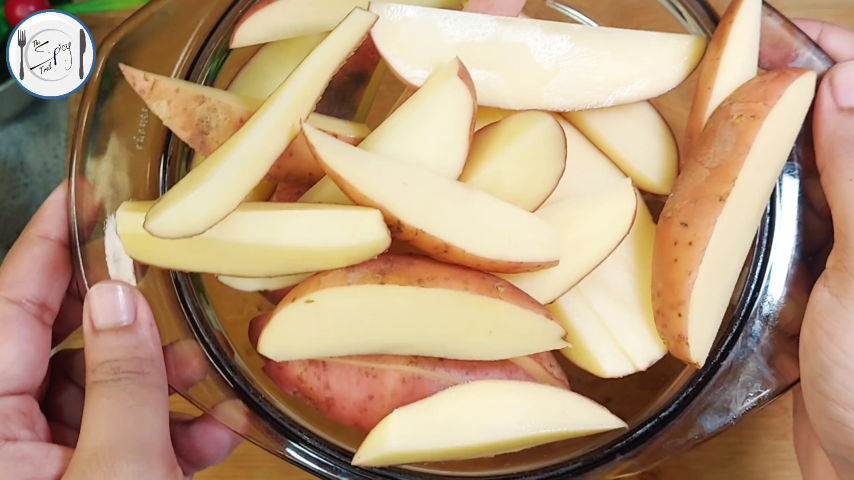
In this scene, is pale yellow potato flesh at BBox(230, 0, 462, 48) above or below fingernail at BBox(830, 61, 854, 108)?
above

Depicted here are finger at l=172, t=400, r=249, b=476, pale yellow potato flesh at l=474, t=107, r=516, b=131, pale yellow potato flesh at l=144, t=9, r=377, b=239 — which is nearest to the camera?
pale yellow potato flesh at l=144, t=9, r=377, b=239

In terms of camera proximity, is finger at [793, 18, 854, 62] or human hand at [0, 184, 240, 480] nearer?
human hand at [0, 184, 240, 480]

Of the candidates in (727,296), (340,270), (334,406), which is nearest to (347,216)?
(340,270)

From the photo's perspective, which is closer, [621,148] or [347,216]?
[347,216]

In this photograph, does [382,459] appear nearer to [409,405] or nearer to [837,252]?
[409,405]

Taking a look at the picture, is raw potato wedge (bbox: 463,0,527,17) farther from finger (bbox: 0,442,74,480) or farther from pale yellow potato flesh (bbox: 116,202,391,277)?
finger (bbox: 0,442,74,480)

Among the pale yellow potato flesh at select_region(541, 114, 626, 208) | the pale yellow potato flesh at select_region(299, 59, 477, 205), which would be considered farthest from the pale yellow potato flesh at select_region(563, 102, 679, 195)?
the pale yellow potato flesh at select_region(299, 59, 477, 205)

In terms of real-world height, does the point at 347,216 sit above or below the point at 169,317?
above
